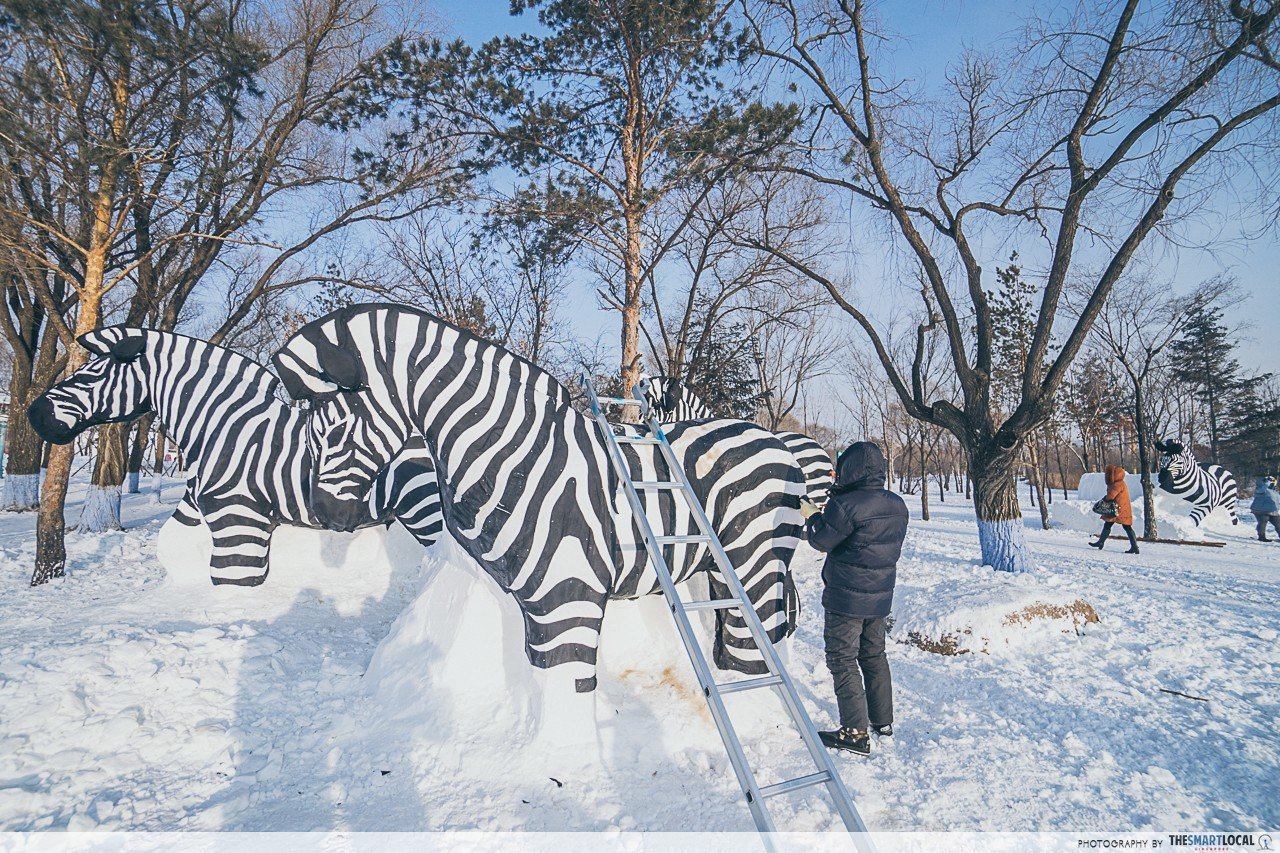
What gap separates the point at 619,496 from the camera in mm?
3605

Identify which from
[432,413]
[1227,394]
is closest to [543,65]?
[432,413]

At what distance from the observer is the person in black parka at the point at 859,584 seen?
3.61 metres

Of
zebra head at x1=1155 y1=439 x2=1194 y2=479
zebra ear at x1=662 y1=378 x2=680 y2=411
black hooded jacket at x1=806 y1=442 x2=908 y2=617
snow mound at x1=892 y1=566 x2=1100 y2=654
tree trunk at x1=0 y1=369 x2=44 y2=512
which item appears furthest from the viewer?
zebra head at x1=1155 y1=439 x2=1194 y2=479

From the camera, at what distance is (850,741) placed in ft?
11.7

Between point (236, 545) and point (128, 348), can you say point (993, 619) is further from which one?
point (128, 348)

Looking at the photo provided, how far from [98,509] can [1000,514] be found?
14751 millimetres

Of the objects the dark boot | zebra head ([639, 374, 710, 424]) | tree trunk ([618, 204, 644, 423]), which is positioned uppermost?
tree trunk ([618, 204, 644, 423])

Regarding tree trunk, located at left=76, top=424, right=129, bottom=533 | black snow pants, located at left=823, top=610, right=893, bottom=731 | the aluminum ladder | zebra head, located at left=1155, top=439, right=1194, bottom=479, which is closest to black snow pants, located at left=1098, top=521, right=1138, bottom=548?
zebra head, located at left=1155, top=439, right=1194, bottom=479

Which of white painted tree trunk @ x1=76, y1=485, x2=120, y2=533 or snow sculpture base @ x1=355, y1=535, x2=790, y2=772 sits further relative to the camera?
white painted tree trunk @ x1=76, y1=485, x2=120, y2=533

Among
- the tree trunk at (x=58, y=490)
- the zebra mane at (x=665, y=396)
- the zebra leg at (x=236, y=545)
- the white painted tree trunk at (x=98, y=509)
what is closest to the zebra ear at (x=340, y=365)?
the zebra leg at (x=236, y=545)

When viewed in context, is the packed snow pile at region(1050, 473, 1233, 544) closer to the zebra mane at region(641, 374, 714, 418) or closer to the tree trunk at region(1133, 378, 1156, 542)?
the tree trunk at region(1133, 378, 1156, 542)

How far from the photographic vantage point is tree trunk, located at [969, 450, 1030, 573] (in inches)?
336

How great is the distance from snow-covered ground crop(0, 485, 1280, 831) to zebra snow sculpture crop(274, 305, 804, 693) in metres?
0.69

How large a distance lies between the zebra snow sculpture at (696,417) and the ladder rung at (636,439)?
2126 millimetres
